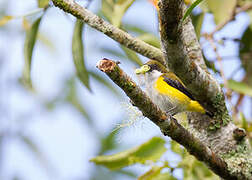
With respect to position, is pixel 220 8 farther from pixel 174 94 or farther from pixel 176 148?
pixel 176 148

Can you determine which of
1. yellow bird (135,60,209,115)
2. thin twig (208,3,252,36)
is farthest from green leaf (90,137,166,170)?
thin twig (208,3,252,36)

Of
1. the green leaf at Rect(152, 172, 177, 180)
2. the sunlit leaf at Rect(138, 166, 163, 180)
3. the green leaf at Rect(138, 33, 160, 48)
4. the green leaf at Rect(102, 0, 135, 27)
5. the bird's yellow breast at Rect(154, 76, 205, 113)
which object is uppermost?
the green leaf at Rect(102, 0, 135, 27)

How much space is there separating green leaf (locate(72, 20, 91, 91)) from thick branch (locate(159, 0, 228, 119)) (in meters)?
0.68

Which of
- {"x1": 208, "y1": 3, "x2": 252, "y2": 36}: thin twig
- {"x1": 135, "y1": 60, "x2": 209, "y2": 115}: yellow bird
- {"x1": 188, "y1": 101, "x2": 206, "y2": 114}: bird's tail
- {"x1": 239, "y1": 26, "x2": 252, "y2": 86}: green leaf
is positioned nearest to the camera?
{"x1": 188, "y1": 101, "x2": 206, "y2": 114}: bird's tail

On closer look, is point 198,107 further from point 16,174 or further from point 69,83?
point 69,83

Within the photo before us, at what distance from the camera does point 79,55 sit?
2.37 meters

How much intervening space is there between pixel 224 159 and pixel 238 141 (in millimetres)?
99

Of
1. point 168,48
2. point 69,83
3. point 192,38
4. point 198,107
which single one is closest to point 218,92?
point 198,107

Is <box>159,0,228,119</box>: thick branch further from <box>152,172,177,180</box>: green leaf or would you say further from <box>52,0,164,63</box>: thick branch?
<box>152,172,177,180</box>: green leaf

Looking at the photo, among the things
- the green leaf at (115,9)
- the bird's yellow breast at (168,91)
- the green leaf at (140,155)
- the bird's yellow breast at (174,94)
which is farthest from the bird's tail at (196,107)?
the green leaf at (115,9)

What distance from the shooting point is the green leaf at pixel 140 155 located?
2264 millimetres

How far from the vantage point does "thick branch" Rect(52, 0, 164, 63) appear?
5.13 feet

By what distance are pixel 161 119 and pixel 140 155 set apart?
859mm

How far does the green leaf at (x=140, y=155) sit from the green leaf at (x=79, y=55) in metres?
0.40
